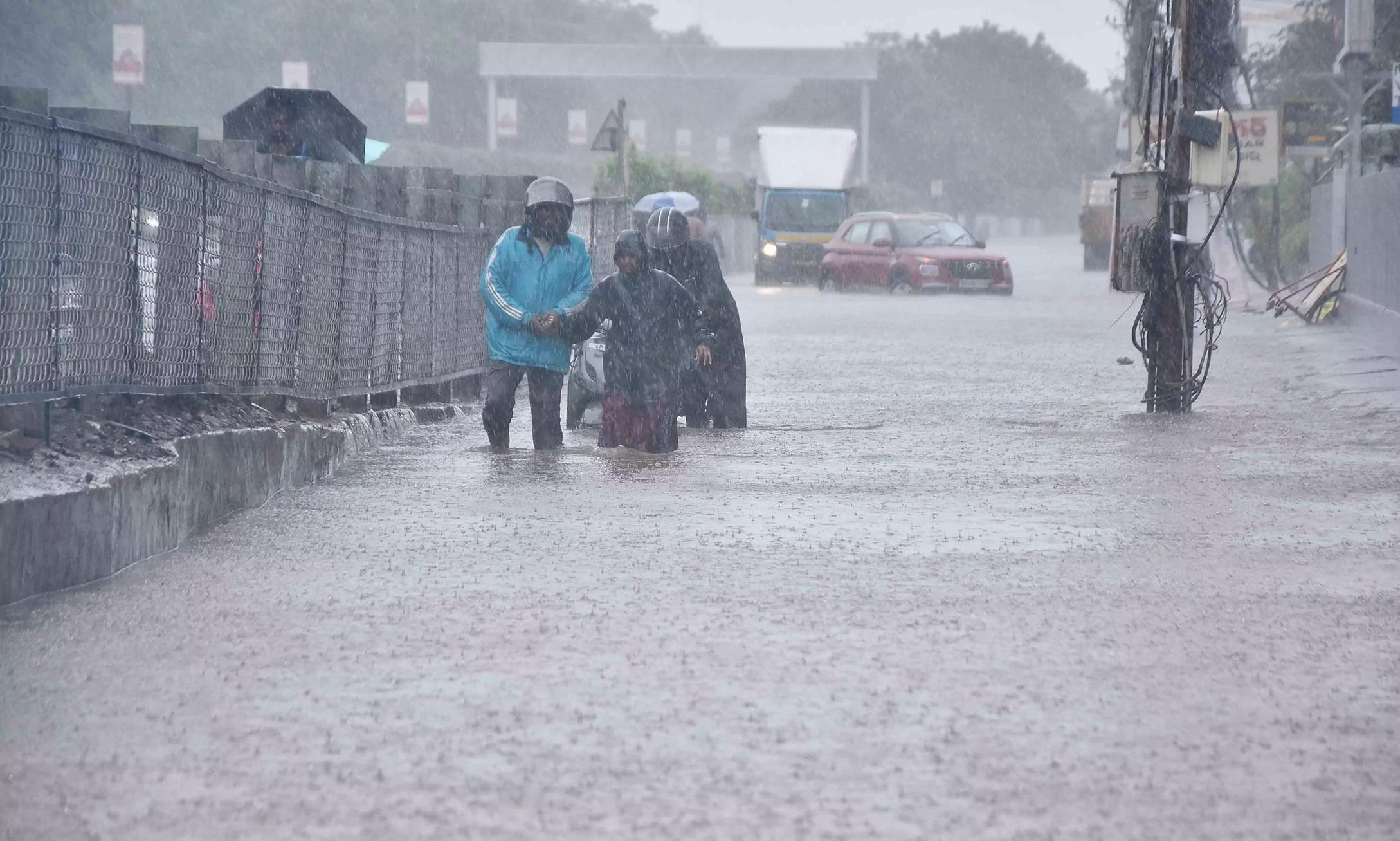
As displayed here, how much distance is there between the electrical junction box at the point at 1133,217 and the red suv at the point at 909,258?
23.1 meters

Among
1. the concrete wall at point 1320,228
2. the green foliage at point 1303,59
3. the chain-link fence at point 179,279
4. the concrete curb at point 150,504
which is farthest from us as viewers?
the green foliage at point 1303,59

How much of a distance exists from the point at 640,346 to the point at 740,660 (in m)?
6.06

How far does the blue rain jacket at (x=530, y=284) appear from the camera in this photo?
38.7ft

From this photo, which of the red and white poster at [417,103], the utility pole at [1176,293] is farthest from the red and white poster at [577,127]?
the utility pole at [1176,293]

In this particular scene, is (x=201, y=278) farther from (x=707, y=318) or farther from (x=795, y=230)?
(x=795, y=230)

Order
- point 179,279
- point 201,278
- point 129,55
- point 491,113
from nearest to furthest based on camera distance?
point 179,279, point 201,278, point 129,55, point 491,113

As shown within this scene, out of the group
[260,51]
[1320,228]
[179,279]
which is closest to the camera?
[179,279]

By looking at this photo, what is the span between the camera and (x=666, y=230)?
12.8 m

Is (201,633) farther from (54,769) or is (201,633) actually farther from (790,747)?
(790,747)

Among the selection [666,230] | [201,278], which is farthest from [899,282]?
[201,278]

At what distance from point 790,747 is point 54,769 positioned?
1610 millimetres

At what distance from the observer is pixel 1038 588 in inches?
277

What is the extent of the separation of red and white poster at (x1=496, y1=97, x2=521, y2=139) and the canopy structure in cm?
97

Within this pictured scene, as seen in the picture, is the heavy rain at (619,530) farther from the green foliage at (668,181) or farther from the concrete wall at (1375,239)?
the green foliage at (668,181)
